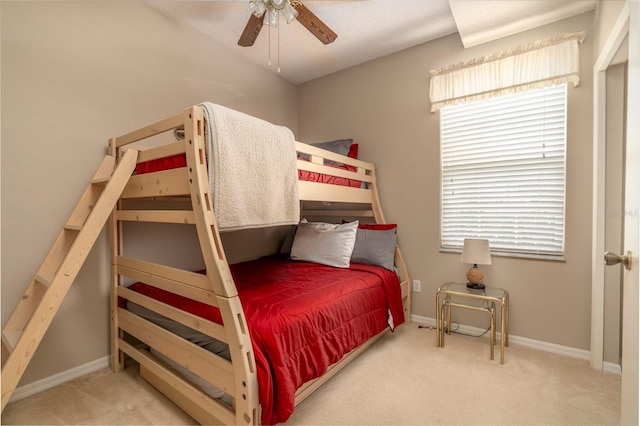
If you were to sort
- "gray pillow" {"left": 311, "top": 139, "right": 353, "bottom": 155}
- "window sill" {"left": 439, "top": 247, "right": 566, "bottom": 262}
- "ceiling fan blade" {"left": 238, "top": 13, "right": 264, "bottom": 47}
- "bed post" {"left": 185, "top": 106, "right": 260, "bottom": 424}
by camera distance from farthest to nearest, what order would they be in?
1. "gray pillow" {"left": 311, "top": 139, "right": 353, "bottom": 155}
2. "window sill" {"left": 439, "top": 247, "right": 566, "bottom": 262}
3. "ceiling fan blade" {"left": 238, "top": 13, "right": 264, "bottom": 47}
4. "bed post" {"left": 185, "top": 106, "right": 260, "bottom": 424}

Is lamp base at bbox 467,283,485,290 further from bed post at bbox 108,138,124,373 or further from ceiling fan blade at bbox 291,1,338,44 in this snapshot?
bed post at bbox 108,138,124,373

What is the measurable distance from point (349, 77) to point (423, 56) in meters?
0.80

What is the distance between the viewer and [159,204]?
2.42m

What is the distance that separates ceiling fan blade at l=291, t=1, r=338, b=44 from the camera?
192cm

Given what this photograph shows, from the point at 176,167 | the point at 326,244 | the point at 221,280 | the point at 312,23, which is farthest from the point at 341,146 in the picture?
the point at 221,280

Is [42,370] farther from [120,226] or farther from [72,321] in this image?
[120,226]

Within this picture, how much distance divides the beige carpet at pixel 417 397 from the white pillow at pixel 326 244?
2.66ft

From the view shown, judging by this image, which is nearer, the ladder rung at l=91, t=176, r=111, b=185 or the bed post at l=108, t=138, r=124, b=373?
the ladder rung at l=91, t=176, r=111, b=185

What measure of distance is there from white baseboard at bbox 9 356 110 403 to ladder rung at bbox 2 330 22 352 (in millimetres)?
420

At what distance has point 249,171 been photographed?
1579 mm

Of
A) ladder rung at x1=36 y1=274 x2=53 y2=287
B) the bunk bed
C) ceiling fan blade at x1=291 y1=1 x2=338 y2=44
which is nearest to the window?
the bunk bed

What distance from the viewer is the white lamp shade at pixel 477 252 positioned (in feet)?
7.58

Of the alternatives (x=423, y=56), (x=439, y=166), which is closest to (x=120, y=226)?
(x=439, y=166)

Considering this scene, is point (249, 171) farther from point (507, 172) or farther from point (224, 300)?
point (507, 172)
